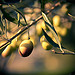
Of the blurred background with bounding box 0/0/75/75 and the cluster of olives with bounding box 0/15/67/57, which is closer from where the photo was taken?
the cluster of olives with bounding box 0/15/67/57

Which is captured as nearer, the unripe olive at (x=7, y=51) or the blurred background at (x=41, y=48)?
the unripe olive at (x=7, y=51)

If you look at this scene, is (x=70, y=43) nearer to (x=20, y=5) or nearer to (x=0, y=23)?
(x=20, y=5)

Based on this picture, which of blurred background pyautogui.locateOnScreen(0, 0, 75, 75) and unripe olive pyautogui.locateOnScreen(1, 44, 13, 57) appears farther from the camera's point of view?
blurred background pyautogui.locateOnScreen(0, 0, 75, 75)

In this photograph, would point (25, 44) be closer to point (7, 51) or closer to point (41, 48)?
point (7, 51)

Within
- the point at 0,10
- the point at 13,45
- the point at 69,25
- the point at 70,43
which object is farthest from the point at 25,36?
the point at 70,43

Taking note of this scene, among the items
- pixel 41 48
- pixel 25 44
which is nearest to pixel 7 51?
pixel 25 44

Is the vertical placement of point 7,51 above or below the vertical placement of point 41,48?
above

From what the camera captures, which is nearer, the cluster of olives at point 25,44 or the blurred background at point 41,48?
the cluster of olives at point 25,44

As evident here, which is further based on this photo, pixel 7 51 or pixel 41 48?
pixel 41 48
